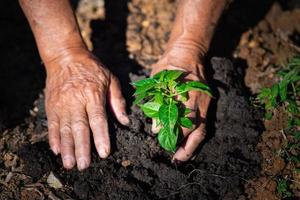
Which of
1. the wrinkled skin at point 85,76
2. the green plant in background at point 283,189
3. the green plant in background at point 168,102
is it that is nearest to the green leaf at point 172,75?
the green plant in background at point 168,102

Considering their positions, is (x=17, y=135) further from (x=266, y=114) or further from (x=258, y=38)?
(x=258, y=38)

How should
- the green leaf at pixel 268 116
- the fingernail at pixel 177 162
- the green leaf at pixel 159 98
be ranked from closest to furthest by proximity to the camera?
the green leaf at pixel 159 98, the fingernail at pixel 177 162, the green leaf at pixel 268 116

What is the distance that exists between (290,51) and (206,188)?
1731 millimetres

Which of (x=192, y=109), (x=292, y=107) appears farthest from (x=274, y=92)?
(x=192, y=109)

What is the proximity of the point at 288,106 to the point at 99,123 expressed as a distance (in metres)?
1.45

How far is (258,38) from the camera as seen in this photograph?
11.3 ft

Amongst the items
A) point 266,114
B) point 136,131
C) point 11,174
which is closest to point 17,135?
point 11,174

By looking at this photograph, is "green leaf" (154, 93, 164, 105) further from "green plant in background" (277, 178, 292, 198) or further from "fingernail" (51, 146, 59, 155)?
"green plant in background" (277, 178, 292, 198)

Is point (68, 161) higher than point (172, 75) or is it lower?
lower

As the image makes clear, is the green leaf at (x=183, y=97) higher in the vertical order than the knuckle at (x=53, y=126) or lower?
higher

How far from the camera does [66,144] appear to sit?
231 cm

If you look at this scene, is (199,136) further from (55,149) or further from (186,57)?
(55,149)

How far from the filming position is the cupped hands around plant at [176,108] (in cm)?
210

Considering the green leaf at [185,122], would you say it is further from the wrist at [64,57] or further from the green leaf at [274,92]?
the wrist at [64,57]
